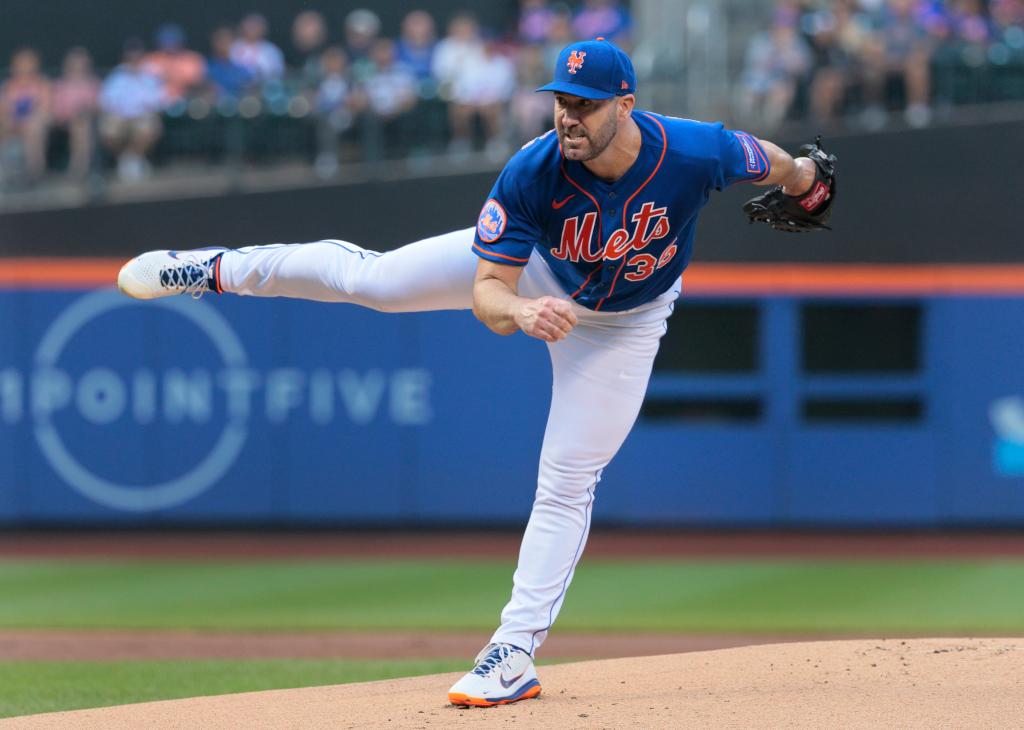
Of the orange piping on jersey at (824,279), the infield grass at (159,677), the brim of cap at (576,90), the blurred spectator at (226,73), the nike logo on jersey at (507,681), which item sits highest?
the blurred spectator at (226,73)

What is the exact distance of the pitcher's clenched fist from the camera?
149 inches

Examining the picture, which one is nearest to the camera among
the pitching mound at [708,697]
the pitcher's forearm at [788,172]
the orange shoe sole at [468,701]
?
the pitching mound at [708,697]

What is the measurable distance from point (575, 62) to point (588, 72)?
45mm

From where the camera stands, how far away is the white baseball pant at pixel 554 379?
452cm

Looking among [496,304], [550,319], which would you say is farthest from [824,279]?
[550,319]

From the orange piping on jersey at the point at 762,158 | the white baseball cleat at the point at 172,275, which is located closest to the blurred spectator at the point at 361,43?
the white baseball cleat at the point at 172,275

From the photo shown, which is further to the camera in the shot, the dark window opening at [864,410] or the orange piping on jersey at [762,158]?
the dark window opening at [864,410]

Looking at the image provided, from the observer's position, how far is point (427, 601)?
898 centimetres

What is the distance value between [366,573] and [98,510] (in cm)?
281

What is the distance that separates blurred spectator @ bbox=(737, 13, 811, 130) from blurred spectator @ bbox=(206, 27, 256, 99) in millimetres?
3970

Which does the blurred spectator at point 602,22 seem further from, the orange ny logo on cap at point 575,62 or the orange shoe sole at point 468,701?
the orange shoe sole at point 468,701

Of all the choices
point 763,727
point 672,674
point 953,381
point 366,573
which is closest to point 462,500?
point 366,573

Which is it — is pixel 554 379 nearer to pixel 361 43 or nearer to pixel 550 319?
pixel 550 319

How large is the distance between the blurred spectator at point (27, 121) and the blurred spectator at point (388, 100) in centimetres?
256
